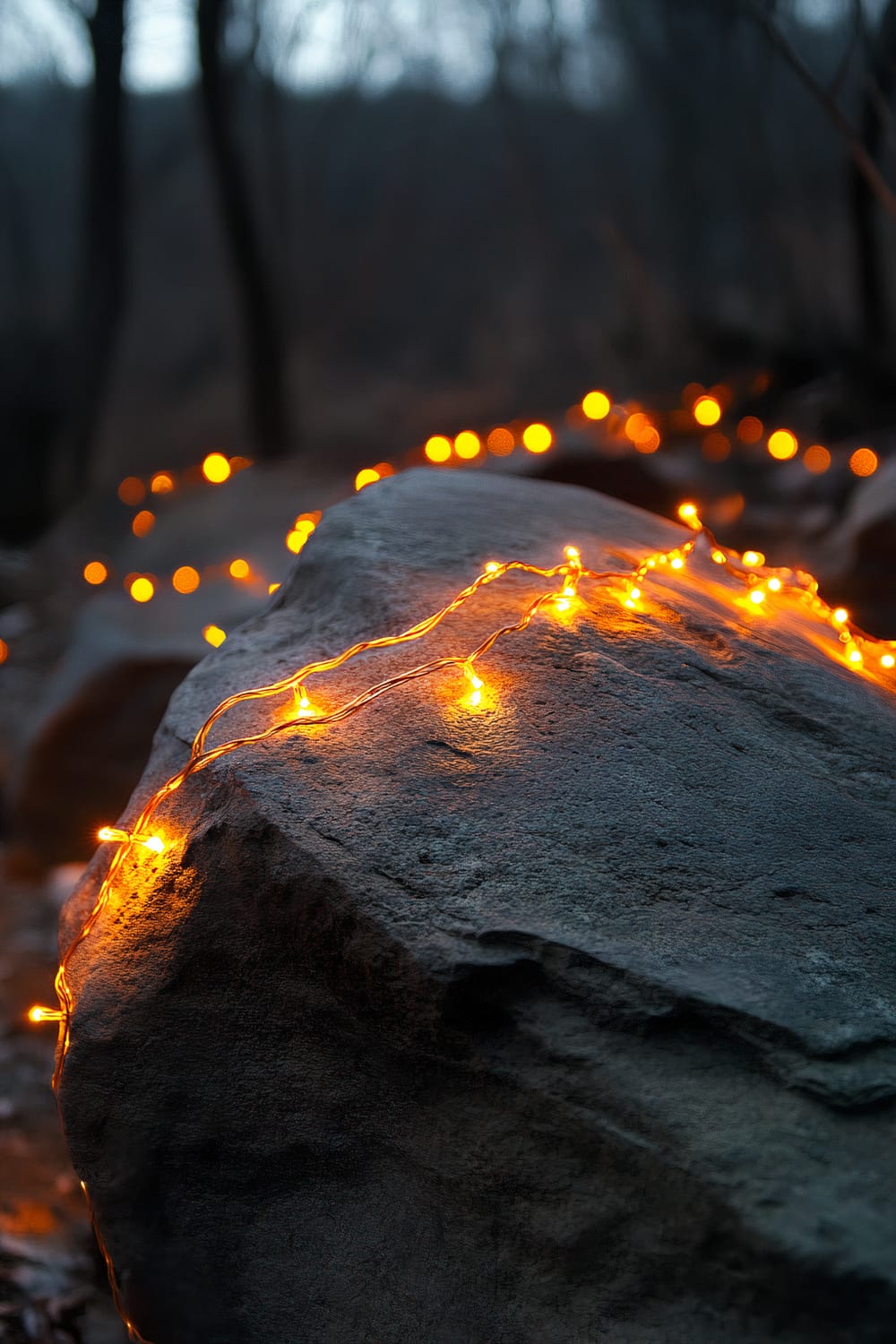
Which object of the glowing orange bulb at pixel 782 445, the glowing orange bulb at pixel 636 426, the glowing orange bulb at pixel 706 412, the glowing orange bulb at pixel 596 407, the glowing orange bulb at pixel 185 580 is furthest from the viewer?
the glowing orange bulb at pixel 706 412

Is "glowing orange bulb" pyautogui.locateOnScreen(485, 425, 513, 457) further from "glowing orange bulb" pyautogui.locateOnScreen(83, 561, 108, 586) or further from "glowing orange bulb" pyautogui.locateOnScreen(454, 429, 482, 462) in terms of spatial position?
"glowing orange bulb" pyautogui.locateOnScreen(83, 561, 108, 586)

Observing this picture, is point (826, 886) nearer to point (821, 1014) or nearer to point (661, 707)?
point (821, 1014)

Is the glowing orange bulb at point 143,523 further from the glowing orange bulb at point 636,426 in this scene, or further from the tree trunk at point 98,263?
the glowing orange bulb at point 636,426

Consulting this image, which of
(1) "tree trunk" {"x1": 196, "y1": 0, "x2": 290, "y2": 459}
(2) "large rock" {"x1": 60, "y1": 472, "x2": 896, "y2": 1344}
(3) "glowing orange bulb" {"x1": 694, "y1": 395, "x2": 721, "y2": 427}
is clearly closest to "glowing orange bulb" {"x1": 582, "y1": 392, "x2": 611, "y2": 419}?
(3) "glowing orange bulb" {"x1": 694, "y1": 395, "x2": 721, "y2": 427}

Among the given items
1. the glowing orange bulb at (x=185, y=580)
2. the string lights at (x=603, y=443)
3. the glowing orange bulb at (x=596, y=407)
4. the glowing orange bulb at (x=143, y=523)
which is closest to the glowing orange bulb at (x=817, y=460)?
the string lights at (x=603, y=443)

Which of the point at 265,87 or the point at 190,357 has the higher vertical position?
the point at 265,87

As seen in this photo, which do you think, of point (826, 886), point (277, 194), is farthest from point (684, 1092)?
point (277, 194)

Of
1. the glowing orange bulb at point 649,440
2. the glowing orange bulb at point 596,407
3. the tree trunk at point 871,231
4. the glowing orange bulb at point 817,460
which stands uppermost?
the tree trunk at point 871,231
